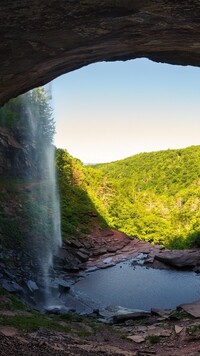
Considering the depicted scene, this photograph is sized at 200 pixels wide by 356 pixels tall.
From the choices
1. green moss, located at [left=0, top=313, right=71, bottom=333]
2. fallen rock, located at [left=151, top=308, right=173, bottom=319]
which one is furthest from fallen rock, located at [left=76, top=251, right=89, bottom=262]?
green moss, located at [left=0, top=313, right=71, bottom=333]

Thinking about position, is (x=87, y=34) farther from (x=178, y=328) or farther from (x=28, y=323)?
(x=178, y=328)

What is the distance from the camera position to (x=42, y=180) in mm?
33375

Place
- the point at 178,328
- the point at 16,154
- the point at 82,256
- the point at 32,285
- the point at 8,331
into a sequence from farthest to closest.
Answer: the point at 16,154 → the point at 82,256 → the point at 32,285 → the point at 178,328 → the point at 8,331

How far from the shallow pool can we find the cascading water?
319 centimetres

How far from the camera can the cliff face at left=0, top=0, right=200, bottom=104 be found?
5.30 m

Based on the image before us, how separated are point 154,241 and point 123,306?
22242 mm

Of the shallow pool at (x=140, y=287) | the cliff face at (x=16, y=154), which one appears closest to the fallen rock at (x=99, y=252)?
the shallow pool at (x=140, y=287)

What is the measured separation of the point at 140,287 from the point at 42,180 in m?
17.3

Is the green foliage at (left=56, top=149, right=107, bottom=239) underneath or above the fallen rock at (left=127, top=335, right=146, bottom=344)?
above

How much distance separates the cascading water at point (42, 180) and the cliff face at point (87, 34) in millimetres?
14262

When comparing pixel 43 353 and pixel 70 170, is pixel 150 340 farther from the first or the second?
pixel 70 170

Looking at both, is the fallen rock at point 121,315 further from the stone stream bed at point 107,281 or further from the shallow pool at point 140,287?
the shallow pool at point 140,287

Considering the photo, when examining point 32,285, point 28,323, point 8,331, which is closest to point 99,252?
point 32,285

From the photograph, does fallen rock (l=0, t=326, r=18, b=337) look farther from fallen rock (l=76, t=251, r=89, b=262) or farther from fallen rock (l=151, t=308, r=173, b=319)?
fallen rock (l=76, t=251, r=89, b=262)
